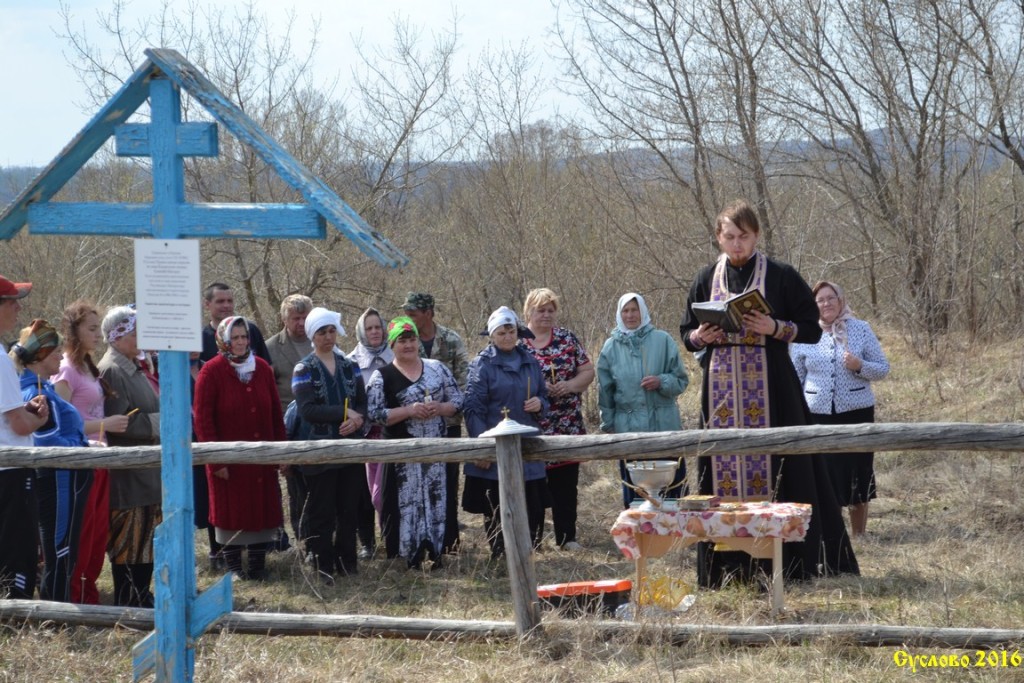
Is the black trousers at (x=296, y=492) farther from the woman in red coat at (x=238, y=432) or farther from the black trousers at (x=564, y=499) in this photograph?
the black trousers at (x=564, y=499)

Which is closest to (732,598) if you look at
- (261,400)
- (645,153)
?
(261,400)

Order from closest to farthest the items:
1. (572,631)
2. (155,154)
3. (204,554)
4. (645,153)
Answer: (155,154), (572,631), (204,554), (645,153)

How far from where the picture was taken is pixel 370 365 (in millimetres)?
8492

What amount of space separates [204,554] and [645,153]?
8.63 metres

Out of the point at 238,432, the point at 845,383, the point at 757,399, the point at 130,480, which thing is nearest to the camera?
the point at 757,399

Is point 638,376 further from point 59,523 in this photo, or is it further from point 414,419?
point 59,523

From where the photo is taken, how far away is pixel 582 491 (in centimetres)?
1020

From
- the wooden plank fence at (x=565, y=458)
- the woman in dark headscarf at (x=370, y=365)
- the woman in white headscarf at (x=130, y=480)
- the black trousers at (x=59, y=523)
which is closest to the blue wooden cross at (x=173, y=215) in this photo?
the wooden plank fence at (x=565, y=458)

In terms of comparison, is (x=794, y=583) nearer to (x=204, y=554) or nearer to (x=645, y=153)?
(x=204, y=554)

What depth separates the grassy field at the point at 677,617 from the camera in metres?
5.01

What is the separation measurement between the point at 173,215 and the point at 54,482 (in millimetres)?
2942

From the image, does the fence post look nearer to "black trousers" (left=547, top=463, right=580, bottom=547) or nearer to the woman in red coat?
the woman in red coat

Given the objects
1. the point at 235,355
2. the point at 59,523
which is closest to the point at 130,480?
the point at 59,523

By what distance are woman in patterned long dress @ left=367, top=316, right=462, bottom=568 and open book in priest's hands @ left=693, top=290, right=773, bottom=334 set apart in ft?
7.47
